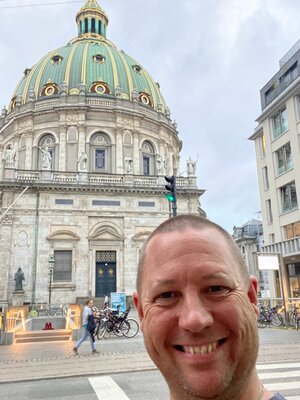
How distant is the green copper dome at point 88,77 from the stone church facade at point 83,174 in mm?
157

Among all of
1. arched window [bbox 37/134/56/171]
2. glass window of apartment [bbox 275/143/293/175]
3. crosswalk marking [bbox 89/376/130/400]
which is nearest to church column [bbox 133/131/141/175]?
arched window [bbox 37/134/56/171]

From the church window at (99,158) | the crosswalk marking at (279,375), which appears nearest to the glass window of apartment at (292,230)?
the crosswalk marking at (279,375)

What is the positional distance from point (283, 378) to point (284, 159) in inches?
987

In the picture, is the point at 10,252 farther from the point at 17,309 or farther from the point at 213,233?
the point at 213,233

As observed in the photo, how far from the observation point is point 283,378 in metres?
8.22

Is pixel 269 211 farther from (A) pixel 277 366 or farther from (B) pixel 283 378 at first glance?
(B) pixel 283 378

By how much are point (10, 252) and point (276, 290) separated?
2518cm

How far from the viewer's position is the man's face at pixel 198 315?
56.5 inches

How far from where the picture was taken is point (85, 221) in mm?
37031

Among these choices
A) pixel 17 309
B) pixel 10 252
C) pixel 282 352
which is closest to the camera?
pixel 282 352

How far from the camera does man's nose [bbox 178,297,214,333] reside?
1.47 meters

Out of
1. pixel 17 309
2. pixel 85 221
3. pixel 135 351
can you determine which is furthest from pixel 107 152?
pixel 135 351

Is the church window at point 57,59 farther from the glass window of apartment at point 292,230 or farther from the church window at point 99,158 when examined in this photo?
the glass window of apartment at point 292,230

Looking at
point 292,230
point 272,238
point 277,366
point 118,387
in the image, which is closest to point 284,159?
point 292,230
